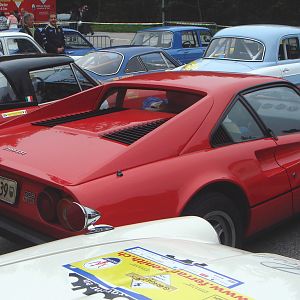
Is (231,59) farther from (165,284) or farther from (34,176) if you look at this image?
(165,284)

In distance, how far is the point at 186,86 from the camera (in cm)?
389

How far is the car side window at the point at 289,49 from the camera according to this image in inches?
374

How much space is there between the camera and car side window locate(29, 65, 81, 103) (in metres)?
5.82

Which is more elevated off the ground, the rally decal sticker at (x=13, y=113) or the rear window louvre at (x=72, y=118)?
the rear window louvre at (x=72, y=118)

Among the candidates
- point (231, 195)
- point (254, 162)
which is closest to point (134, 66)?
point (254, 162)

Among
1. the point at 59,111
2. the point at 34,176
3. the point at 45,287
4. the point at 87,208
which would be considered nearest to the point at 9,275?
the point at 45,287

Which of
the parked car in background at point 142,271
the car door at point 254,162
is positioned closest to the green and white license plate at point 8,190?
the parked car in background at point 142,271

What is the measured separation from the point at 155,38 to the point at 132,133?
→ 10.4 m

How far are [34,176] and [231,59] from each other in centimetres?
714

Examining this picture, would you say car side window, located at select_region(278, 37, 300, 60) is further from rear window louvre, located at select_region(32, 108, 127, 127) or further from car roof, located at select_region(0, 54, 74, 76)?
rear window louvre, located at select_region(32, 108, 127, 127)

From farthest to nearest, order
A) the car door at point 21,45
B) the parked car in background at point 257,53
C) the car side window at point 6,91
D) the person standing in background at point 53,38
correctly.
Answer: the person standing in background at point 53,38, the car door at point 21,45, the parked car in background at point 257,53, the car side window at point 6,91

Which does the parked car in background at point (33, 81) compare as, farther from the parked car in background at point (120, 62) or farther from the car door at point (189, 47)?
the car door at point (189, 47)

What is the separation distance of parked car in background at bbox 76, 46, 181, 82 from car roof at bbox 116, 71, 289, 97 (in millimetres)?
4708

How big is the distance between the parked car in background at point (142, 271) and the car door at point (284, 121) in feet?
5.67
